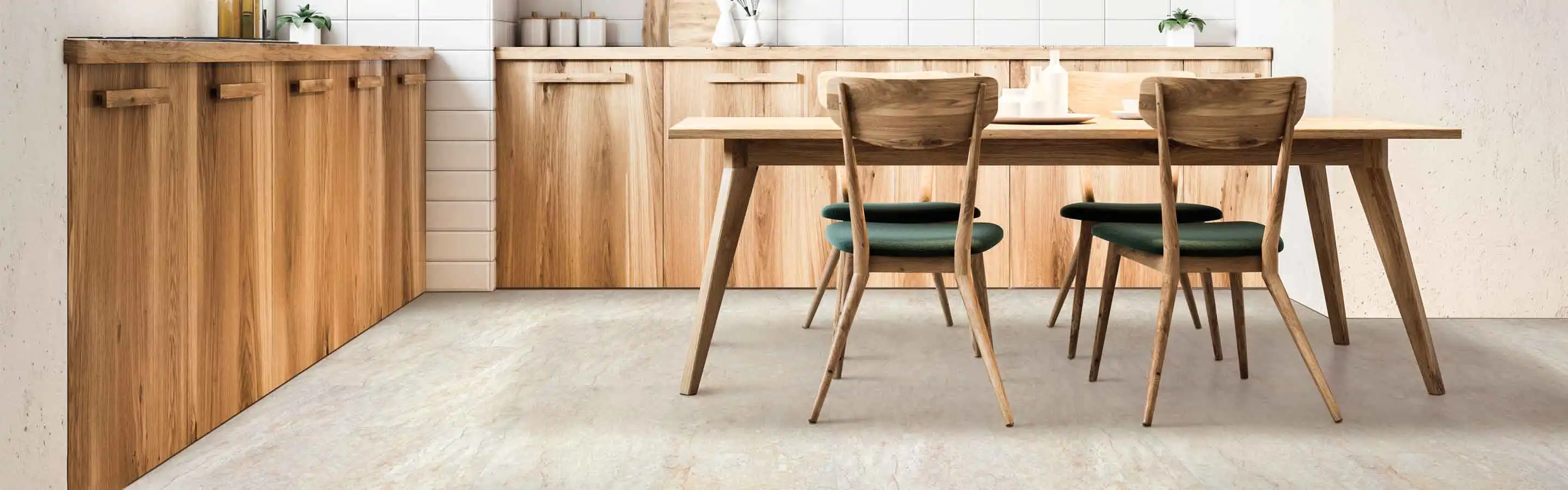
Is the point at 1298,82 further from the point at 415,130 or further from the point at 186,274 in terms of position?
the point at 415,130

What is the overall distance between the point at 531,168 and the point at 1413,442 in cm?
286

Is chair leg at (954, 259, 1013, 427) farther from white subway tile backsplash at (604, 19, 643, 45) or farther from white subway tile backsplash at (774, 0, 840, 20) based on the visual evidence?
white subway tile backsplash at (604, 19, 643, 45)

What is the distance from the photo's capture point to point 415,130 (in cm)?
416

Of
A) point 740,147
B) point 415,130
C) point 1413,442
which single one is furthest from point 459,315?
A: point 1413,442

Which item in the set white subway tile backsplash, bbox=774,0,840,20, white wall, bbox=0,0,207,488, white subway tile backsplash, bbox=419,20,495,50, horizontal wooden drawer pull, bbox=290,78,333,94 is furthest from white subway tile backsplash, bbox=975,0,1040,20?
white wall, bbox=0,0,207,488

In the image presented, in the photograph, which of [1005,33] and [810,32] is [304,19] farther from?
[1005,33]

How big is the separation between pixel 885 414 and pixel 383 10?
8.01ft

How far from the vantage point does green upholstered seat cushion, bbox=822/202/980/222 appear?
3346 millimetres

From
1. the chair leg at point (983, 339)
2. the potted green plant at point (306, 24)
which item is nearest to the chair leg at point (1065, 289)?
the chair leg at point (983, 339)

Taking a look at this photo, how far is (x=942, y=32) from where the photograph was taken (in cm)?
474

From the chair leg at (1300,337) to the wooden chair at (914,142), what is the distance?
596mm

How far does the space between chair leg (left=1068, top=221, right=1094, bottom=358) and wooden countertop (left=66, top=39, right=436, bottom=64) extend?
6.21ft

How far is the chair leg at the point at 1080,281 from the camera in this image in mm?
3209

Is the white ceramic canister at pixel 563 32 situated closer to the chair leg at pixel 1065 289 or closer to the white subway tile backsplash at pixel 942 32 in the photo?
the white subway tile backsplash at pixel 942 32
